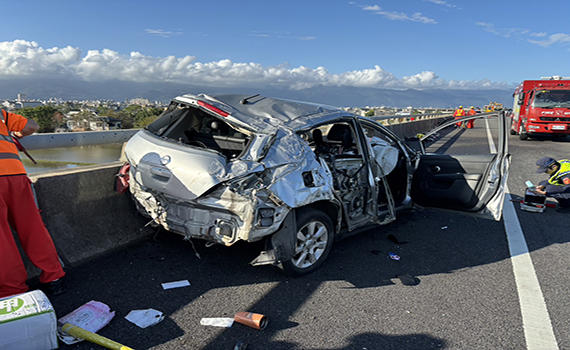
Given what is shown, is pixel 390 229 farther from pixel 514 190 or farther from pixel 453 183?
pixel 514 190

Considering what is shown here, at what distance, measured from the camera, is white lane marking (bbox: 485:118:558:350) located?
3061 mm

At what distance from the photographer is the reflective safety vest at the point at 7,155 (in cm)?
313

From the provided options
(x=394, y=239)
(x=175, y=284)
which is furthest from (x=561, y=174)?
(x=175, y=284)

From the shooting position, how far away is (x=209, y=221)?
3576 millimetres

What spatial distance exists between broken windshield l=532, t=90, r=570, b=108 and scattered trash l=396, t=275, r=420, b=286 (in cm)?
1809

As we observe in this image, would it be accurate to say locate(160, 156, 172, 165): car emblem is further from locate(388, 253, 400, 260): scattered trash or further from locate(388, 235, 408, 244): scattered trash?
locate(388, 235, 408, 244): scattered trash

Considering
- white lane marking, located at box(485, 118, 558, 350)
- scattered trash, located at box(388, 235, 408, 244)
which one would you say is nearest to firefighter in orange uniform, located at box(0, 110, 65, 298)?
scattered trash, located at box(388, 235, 408, 244)

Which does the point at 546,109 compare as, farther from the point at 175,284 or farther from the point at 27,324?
the point at 27,324

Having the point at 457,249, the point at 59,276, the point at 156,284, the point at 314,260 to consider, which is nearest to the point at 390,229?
the point at 457,249

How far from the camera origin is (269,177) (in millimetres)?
3537

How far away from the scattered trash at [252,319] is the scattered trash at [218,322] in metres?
0.06

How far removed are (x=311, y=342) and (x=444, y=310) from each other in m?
1.29

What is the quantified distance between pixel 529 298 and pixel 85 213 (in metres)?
4.41

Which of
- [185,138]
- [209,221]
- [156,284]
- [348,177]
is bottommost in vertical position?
[156,284]
